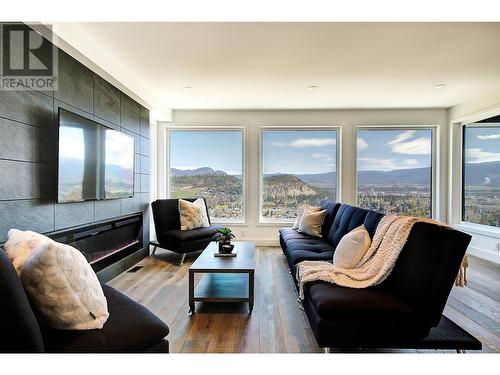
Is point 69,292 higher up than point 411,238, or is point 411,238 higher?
point 411,238

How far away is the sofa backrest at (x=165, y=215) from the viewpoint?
4195mm

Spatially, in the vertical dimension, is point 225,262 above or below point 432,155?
below

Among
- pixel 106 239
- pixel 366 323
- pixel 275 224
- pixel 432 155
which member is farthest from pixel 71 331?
pixel 432 155

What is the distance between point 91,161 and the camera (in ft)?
9.24

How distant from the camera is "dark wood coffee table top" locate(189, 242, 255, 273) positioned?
242cm

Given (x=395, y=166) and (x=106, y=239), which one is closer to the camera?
(x=106, y=239)

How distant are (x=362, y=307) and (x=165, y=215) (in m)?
3.36

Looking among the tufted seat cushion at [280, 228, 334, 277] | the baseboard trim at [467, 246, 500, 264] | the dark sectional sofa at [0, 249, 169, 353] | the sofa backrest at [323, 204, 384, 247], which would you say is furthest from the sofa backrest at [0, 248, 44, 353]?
the baseboard trim at [467, 246, 500, 264]

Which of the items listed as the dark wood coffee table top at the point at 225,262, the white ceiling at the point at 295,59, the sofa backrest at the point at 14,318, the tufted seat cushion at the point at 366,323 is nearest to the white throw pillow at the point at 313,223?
the dark wood coffee table top at the point at 225,262

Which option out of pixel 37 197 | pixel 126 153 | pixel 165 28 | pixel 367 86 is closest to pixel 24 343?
pixel 37 197

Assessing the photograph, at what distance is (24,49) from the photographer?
6.83 ft

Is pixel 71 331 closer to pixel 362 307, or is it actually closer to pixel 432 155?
pixel 362 307
